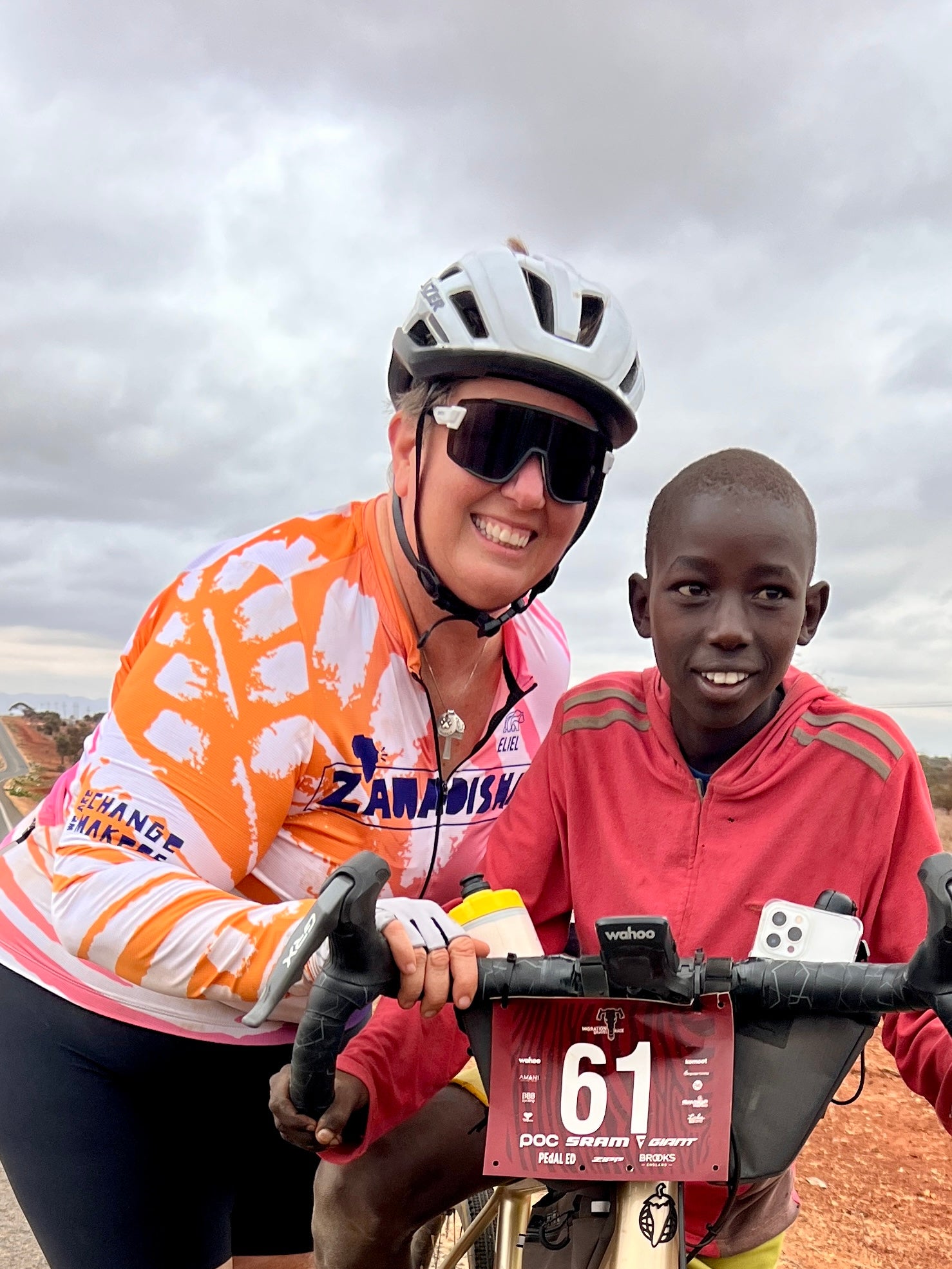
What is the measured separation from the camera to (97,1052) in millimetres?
2447

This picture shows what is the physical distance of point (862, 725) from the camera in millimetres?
2053

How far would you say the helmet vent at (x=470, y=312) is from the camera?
2607mm

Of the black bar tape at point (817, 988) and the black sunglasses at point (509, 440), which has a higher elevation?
the black sunglasses at point (509, 440)

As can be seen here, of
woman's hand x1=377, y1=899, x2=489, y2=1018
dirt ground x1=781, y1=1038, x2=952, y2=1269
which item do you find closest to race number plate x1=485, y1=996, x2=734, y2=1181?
woman's hand x1=377, y1=899, x2=489, y2=1018

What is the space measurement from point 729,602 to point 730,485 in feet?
0.78

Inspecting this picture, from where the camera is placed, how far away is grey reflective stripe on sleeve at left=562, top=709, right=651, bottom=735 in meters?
2.24

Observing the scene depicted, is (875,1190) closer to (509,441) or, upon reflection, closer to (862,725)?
(862,725)

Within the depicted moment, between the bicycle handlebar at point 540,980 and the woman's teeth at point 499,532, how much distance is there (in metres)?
1.11

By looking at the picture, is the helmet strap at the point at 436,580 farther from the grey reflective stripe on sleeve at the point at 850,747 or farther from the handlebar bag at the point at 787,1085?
the handlebar bag at the point at 787,1085

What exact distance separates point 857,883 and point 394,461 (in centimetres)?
144

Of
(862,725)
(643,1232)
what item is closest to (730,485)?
(862,725)

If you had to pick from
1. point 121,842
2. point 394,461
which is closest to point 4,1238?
point 121,842

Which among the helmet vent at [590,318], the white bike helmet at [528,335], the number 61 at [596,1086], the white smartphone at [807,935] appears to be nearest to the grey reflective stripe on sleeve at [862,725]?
the white smartphone at [807,935]

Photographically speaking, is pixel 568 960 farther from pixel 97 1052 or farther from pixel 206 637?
pixel 97 1052
